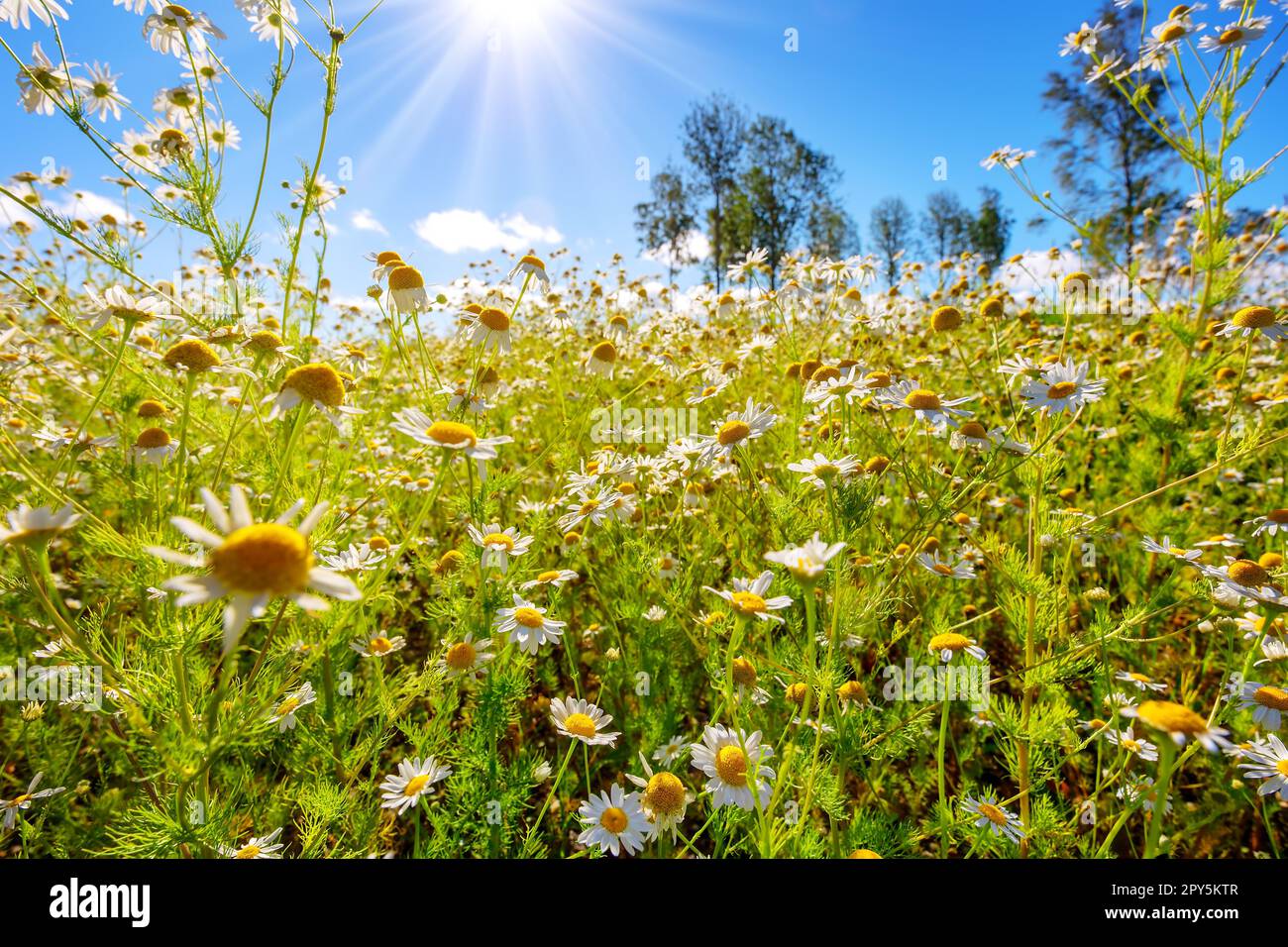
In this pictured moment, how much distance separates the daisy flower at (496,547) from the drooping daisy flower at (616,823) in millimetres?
605

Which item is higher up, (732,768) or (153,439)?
(153,439)

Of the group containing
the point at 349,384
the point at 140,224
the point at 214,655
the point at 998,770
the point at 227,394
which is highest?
the point at 140,224

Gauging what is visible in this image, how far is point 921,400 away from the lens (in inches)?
58.8

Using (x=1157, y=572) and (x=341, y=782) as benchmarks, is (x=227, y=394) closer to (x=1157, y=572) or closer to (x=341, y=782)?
(x=341, y=782)

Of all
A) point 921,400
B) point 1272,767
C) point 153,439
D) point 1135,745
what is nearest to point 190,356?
point 153,439

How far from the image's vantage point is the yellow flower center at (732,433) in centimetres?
158

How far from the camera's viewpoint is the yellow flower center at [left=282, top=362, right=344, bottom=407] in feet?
3.41

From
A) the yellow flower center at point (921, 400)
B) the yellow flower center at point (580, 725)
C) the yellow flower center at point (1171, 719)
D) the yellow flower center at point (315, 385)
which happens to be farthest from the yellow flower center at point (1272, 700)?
the yellow flower center at point (315, 385)

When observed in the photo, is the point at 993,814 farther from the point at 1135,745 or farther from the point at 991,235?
the point at 991,235

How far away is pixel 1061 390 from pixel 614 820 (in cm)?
155

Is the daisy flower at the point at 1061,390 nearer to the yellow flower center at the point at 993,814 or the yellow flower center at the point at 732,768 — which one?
the yellow flower center at the point at 993,814

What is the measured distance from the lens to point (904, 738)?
144 centimetres
